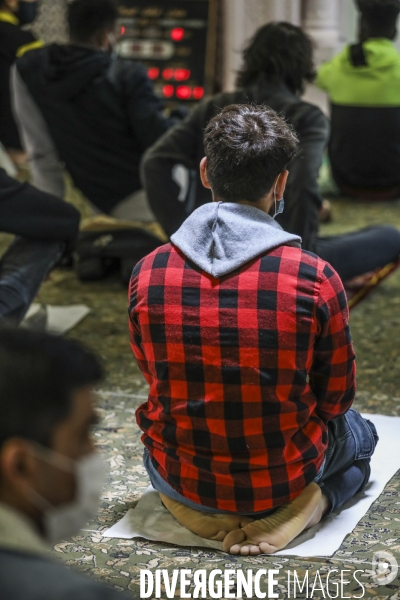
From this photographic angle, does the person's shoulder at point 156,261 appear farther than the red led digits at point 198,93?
No

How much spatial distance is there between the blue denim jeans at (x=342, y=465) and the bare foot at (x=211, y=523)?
12mm

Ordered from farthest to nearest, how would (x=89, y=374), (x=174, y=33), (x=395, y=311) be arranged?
(x=174, y=33)
(x=395, y=311)
(x=89, y=374)

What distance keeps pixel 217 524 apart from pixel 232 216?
648mm

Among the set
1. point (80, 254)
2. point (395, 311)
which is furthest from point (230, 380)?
point (80, 254)

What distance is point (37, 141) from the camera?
163 inches

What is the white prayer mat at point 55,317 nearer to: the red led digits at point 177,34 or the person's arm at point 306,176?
the person's arm at point 306,176

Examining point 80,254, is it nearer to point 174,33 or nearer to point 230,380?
point 230,380

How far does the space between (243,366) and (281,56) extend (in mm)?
1617

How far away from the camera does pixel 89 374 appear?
3.74 ft

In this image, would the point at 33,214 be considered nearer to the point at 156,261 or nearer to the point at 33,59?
the point at 33,59

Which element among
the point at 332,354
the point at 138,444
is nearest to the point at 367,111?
the point at 138,444

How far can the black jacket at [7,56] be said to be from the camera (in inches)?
203

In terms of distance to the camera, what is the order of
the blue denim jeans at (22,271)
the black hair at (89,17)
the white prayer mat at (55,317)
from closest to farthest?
the blue denim jeans at (22,271)
the white prayer mat at (55,317)
the black hair at (89,17)

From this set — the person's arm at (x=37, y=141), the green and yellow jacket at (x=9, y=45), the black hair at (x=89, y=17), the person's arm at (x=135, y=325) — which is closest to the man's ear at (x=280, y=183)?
the person's arm at (x=135, y=325)
